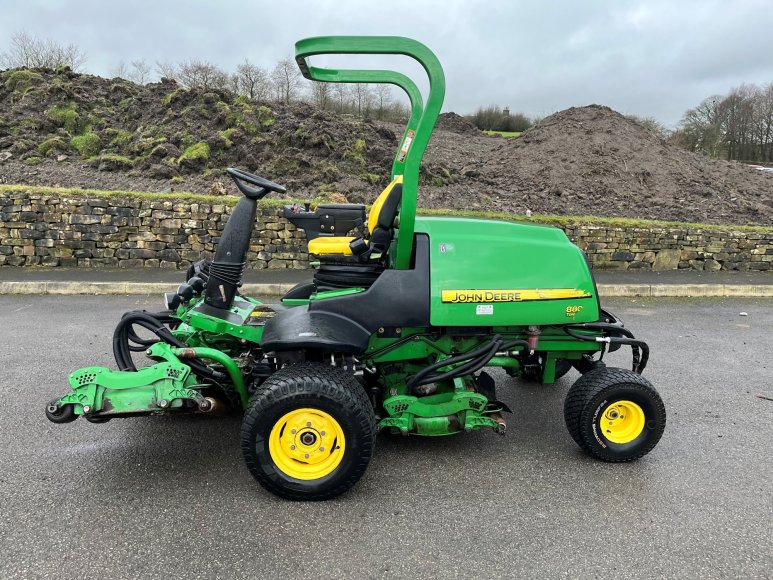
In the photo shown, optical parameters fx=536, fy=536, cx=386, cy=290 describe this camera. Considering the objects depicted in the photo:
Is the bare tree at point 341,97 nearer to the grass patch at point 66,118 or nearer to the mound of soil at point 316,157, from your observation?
the mound of soil at point 316,157

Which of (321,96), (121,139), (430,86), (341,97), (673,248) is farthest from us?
(341,97)

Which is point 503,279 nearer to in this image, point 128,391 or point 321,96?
point 128,391

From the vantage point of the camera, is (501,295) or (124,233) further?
(124,233)

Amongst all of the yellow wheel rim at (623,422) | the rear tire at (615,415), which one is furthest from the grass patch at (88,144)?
the yellow wheel rim at (623,422)

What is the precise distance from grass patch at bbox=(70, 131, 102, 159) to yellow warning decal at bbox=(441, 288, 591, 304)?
43.0 ft

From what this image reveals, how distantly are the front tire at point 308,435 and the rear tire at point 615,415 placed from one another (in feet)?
4.15

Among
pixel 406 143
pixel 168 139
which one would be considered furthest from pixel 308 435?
pixel 168 139

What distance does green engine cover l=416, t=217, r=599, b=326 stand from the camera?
118 inches

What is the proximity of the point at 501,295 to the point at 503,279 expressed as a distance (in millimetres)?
95

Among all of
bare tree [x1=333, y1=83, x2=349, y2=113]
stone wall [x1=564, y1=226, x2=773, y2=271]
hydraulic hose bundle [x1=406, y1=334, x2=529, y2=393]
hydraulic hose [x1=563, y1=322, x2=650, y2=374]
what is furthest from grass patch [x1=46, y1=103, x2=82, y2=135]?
hydraulic hose [x1=563, y1=322, x2=650, y2=374]

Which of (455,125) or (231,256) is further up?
(455,125)

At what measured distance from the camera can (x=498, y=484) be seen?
2959 millimetres

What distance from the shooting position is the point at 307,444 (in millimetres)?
2775

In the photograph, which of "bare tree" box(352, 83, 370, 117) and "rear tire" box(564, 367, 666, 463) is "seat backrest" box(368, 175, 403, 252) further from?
"bare tree" box(352, 83, 370, 117)
